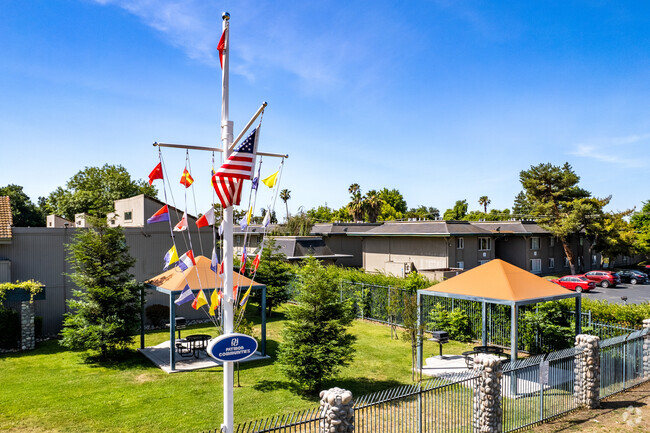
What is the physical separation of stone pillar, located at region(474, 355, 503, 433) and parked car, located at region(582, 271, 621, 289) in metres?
35.1

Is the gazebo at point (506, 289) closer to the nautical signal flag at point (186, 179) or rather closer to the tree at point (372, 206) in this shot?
the nautical signal flag at point (186, 179)

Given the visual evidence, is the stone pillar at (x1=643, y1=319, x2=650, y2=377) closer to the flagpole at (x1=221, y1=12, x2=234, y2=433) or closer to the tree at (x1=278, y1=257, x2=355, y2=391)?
the tree at (x1=278, y1=257, x2=355, y2=391)

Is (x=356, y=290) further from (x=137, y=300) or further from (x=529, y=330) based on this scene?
(x=137, y=300)

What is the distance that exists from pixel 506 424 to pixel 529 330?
755 centimetres

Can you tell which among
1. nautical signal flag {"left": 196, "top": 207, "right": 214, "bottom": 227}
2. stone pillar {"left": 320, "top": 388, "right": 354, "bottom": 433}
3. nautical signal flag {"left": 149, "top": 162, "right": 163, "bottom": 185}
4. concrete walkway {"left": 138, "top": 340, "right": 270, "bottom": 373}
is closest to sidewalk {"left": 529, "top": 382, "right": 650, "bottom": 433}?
stone pillar {"left": 320, "top": 388, "right": 354, "bottom": 433}

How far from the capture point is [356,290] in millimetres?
24719

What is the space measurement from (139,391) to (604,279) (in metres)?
40.0

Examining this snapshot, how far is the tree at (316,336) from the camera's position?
12117 millimetres

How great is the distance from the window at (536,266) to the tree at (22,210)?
2557 inches

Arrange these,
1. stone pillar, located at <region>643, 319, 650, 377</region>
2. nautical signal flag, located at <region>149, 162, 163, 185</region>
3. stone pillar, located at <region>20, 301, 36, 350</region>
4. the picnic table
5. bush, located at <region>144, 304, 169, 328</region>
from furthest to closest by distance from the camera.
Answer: bush, located at <region>144, 304, 169, 328</region>, stone pillar, located at <region>20, 301, 36, 350</region>, the picnic table, stone pillar, located at <region>643, 319, 650, 377</region>, nautical signal flag, located at <region>149, 162, 163, 185</region>

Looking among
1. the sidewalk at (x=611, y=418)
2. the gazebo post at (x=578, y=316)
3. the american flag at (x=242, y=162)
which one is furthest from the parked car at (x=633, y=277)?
the american flag at (x=242, y=162)

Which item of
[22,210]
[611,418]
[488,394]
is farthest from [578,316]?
[22,210]

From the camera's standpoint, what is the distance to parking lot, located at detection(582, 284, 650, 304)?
1235 inches

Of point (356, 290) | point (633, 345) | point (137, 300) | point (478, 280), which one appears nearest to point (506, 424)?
point (478, 280)
